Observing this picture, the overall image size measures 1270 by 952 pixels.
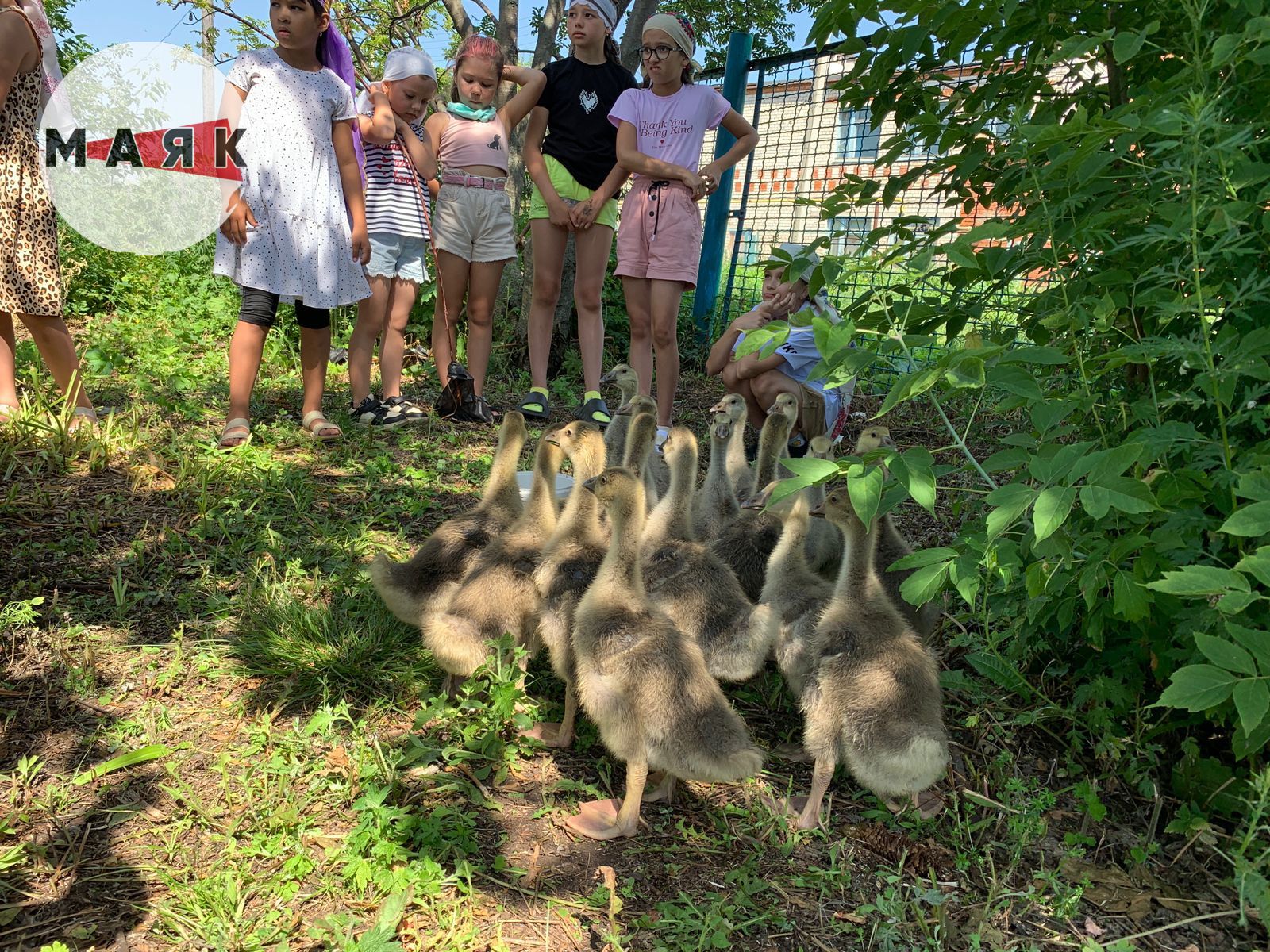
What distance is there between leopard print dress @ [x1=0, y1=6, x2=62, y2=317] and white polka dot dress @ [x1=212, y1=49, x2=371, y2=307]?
97 centimetres

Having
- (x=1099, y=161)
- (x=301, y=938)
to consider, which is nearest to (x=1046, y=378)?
(x=1099, y=161)

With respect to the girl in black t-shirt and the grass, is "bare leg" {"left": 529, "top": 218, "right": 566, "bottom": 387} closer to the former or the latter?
the girl in black t-shirt

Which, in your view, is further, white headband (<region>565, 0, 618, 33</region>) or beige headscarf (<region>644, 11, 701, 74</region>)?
white headband (<region>565, 0, 618, 33</region>)

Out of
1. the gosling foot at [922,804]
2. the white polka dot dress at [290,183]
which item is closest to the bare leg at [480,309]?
the white polka dot dress at [290,183]

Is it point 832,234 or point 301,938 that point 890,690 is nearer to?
point 832,234

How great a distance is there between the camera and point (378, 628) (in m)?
3.90

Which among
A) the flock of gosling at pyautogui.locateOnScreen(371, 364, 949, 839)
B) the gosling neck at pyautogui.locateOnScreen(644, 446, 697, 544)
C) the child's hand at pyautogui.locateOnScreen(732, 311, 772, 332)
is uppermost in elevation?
the child's hand at pyautogui.locateOnScreen(732, 311, 772, 332)

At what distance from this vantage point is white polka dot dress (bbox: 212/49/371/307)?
580 centimetres

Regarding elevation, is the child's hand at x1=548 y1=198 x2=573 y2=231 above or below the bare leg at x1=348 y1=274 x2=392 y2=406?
above

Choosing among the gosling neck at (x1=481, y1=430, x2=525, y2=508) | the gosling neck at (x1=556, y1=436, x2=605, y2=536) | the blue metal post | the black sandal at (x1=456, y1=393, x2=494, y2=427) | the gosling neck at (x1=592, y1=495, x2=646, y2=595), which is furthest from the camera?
the blue metal post

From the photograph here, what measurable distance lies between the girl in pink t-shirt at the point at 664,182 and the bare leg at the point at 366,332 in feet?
6.13

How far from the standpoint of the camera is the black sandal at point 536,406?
7.17m

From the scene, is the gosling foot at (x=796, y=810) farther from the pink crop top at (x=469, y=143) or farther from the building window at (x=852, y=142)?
the building window at (x=852, y=142)

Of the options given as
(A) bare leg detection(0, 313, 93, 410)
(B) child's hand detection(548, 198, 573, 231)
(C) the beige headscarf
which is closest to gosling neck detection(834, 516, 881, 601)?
(B) child's hand detection(548, 198, 573, 231)
